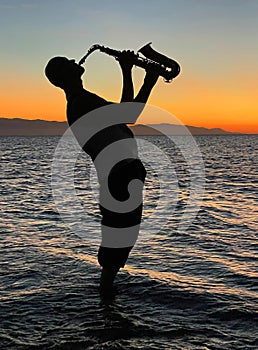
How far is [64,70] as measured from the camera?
21.6 ft

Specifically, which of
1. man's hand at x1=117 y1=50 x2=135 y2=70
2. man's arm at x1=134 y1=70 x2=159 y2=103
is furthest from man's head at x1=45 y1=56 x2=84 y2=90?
man's arm at x1=134 y1=70 x2=159 y2=103

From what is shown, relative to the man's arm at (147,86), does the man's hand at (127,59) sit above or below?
above

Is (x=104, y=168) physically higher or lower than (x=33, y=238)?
higher

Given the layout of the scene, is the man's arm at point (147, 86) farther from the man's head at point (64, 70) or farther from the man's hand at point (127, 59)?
the man's head at point (64, 70)

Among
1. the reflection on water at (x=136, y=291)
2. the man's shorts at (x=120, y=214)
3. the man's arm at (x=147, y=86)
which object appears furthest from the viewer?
the reflection on water at (x=136, y=291)

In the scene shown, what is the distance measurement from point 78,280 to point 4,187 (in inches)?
774

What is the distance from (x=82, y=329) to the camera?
680cm

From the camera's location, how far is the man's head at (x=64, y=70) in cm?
659

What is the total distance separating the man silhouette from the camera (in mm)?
6246

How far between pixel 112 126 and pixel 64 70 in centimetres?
112

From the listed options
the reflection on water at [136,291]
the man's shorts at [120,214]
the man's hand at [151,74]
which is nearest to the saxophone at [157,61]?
the man's hand at [151,74]

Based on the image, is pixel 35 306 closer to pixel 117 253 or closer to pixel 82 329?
pixel 82 329

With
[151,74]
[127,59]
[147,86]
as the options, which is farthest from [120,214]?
[127,59]

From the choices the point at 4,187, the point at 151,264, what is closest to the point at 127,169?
the point at 151,264
